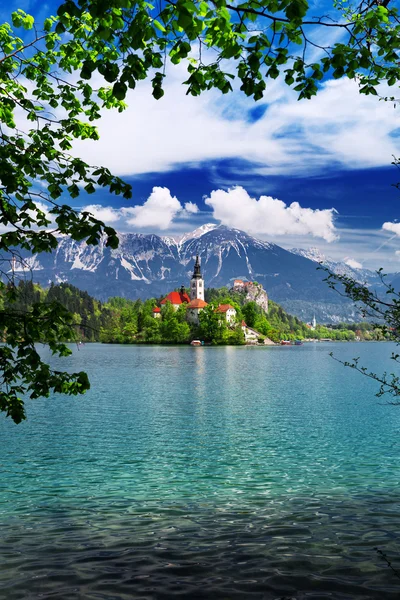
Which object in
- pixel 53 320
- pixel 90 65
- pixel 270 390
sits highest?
pixel 90 65

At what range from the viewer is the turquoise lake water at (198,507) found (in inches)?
399

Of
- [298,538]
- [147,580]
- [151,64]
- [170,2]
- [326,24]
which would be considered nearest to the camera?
[170,2]

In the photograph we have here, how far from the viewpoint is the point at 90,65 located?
639 centimetres

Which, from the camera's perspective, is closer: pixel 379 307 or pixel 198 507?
pixel 379 307

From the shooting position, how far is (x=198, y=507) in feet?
50.7

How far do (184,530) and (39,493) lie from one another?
611cm

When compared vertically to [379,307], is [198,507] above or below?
below

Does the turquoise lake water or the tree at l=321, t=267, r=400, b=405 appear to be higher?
the tree at l=321, t=267, r=400, b=405

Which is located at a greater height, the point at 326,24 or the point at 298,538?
the point at 326,24

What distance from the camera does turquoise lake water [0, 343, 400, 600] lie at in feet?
33.2

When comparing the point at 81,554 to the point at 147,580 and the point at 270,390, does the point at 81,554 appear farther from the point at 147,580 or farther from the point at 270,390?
the point at 270,390

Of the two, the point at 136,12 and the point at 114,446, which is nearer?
the point at 136,12

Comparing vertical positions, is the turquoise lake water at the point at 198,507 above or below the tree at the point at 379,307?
below

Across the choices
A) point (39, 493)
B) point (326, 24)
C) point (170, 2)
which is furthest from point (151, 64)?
point (39, 493)
